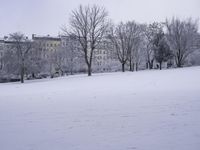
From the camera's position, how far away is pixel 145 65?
3538 inches

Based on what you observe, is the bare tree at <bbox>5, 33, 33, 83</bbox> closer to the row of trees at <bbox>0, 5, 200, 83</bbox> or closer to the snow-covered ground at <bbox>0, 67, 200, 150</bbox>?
the row of trees at <bbox>0, 5, 200, 83</bbox>

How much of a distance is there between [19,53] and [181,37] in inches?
1501

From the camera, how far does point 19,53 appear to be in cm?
5841

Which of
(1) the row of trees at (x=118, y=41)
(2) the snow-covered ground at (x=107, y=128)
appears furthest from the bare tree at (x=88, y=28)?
(2) the snow-covered ground at (x=107, y=128)

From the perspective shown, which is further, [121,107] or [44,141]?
[121,107]

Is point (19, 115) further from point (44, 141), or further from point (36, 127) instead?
point (44, 141)

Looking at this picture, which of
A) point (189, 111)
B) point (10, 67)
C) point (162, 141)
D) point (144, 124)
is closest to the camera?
point (162, 141)

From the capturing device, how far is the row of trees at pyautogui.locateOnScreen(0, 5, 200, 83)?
54.5 metres

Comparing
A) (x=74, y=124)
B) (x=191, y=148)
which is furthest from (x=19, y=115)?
(x=191, y=148)

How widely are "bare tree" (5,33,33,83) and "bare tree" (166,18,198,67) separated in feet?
113

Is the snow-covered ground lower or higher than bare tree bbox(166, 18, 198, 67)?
lower

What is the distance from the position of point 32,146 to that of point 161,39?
63015mm

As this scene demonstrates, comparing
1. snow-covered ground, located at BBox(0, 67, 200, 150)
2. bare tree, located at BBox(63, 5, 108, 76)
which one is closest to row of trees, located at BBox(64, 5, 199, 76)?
bare tree, located at BBox(63, 5, 108, 76)

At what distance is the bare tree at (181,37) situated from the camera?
210ft
